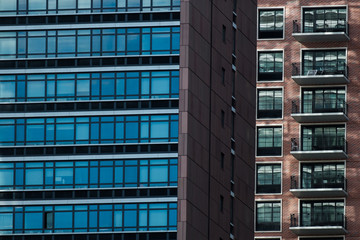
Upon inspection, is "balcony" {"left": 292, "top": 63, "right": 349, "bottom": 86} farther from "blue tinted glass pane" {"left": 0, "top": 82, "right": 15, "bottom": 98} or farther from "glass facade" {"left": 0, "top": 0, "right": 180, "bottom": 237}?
"blue tinted glass pane" {"left": 0, "top": 82, "right": 15, "bottom": 98}

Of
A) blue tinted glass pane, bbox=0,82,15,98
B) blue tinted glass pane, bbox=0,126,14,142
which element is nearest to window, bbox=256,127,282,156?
blue tinted glass pane, bbox=0,82,15,98

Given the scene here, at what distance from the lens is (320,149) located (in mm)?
154125

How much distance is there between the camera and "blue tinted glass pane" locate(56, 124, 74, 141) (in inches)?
4683

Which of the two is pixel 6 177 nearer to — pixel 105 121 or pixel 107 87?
pixel 105 121

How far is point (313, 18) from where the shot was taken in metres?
156

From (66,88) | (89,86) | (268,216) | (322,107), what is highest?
(89,86)

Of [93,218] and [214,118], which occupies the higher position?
[214,118]

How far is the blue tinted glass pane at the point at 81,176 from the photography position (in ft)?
387

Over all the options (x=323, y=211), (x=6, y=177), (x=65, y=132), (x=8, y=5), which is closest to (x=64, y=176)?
(x=65, y=132)

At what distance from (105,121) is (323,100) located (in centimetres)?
4136

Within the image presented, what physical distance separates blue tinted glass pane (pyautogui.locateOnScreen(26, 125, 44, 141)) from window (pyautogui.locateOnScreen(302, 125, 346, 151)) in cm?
4102

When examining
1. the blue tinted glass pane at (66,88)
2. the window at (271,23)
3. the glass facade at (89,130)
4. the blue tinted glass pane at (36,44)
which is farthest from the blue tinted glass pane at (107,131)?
the window at (271,23)

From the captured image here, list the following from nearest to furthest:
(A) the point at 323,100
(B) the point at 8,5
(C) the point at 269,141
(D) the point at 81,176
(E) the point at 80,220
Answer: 1. (E) the point at 80,220
2. (D) the point at 81,176
3. (B) the point at 8,5
4. (C) the point at 269,141
5. (A) the point at 323,100

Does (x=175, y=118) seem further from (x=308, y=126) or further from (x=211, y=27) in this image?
(x=308, y=126)
